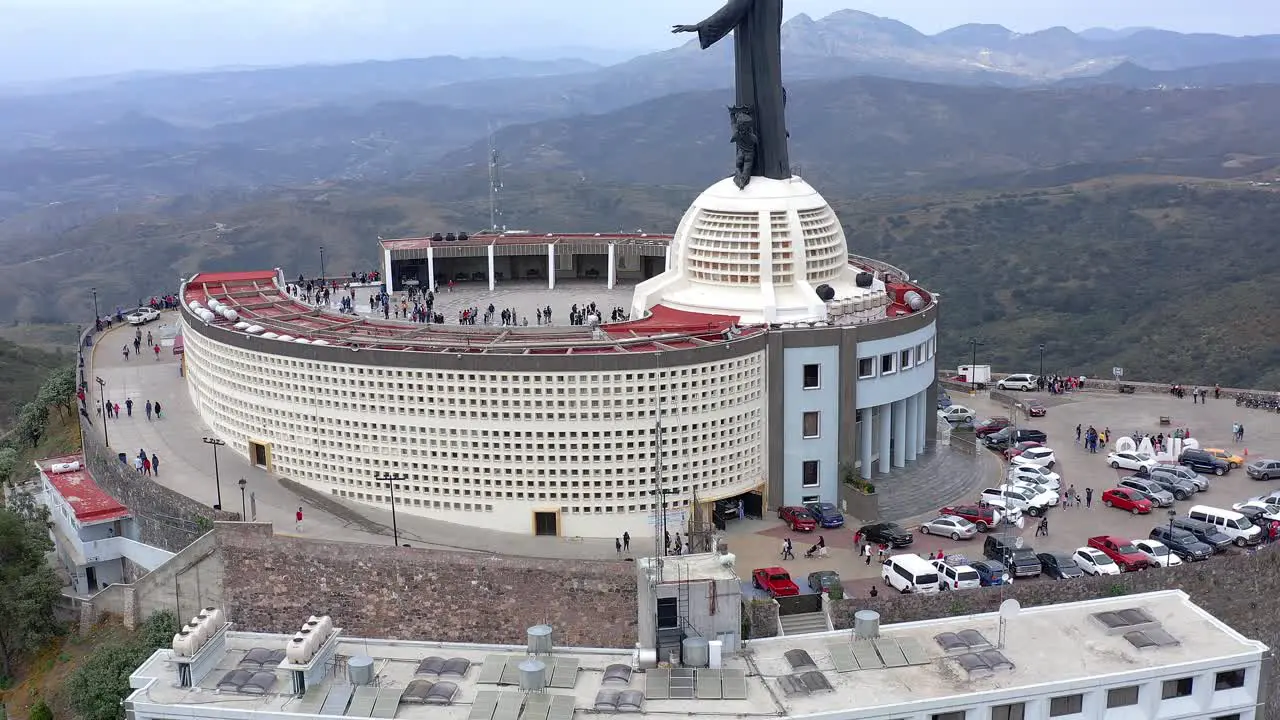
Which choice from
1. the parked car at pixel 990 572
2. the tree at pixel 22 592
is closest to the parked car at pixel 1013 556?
the parked car at pixel 990 572

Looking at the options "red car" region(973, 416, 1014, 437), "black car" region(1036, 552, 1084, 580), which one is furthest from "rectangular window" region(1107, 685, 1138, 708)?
"red car" region(973, 416, 1014, 437)

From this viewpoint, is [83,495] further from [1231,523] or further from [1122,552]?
[1231,523]

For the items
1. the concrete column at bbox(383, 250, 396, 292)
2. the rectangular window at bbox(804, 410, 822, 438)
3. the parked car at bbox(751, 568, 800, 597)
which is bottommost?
the parked car at bbox(751, 568, 800, 597)

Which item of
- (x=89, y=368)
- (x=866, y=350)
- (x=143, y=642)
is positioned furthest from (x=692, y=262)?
(x=89, y=368)

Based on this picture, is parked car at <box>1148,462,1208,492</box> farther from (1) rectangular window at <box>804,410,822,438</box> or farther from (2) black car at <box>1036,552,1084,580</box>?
(1) rectangular window at <box>804,410,822,438</box>

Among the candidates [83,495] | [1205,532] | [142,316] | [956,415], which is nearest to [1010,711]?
[1205,532]

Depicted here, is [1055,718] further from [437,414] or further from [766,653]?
[437,414]
